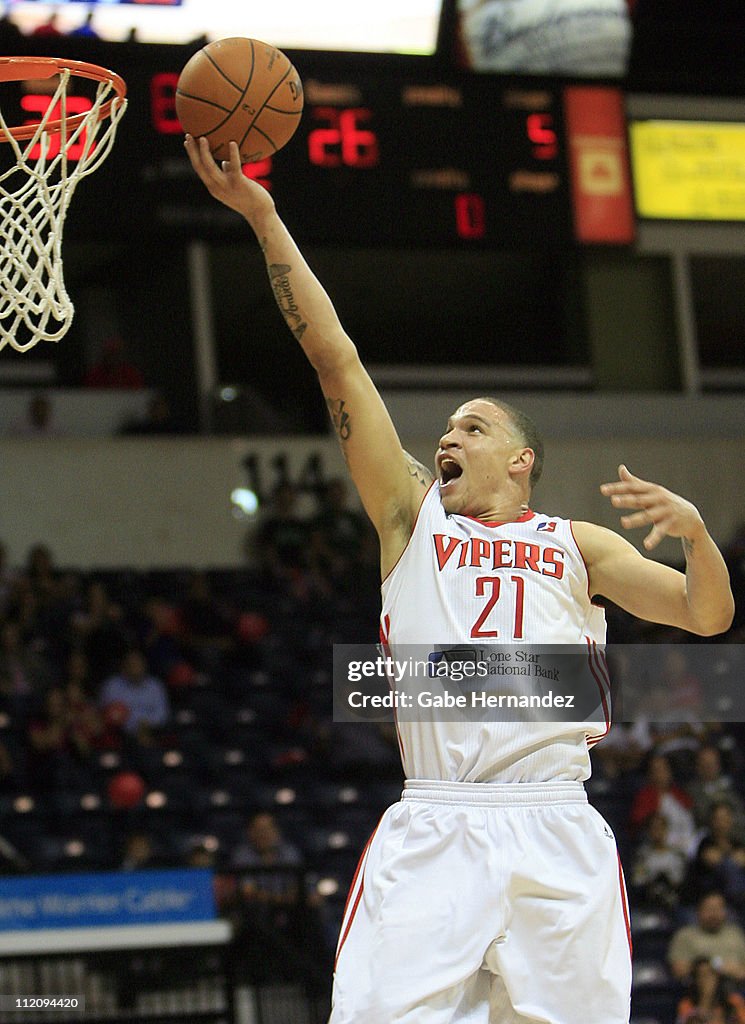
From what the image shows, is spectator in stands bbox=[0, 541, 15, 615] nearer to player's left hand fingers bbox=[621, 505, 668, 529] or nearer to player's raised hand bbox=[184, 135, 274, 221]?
player's raised hand bbox=[184, 135, 274, 221]

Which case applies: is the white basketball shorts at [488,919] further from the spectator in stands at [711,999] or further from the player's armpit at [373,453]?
the spectator in stands at [711,999]

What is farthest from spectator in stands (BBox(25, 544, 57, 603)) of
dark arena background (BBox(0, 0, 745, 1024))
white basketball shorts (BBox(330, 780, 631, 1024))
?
white basketball shorts (BBox(330, 780, 631, 1024))

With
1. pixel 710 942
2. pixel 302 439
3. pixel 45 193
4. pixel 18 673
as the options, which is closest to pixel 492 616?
pixel 45 193

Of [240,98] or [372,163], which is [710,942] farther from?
[240,98]

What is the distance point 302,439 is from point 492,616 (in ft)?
34.0

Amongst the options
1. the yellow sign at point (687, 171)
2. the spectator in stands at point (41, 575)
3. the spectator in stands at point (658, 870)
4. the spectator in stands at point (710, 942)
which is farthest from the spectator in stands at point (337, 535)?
the spectator in stands at point (710, 942)

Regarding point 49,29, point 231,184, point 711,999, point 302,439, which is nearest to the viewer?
point 231,184

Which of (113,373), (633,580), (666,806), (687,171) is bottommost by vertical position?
(666,806)

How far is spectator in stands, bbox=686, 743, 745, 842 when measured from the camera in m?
10.3

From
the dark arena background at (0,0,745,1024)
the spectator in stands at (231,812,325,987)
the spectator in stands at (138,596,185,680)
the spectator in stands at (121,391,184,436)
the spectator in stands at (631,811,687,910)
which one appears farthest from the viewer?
the spectator in stands at (121,391,184,436)

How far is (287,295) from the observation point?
3879mm

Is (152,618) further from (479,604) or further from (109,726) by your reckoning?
(479,604)

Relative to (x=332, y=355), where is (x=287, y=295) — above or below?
above

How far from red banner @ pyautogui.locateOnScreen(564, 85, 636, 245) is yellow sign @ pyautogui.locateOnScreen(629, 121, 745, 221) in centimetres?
227
